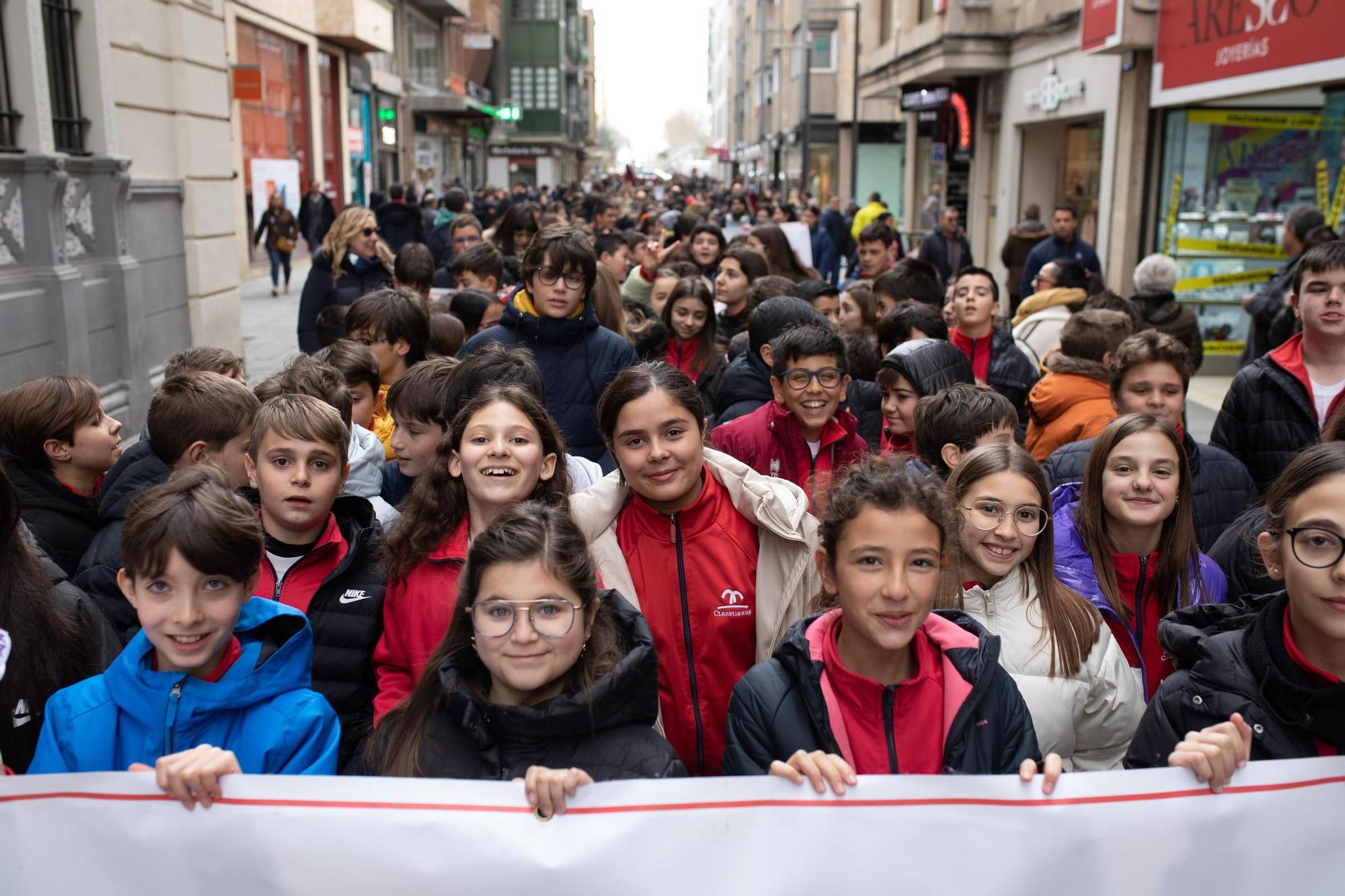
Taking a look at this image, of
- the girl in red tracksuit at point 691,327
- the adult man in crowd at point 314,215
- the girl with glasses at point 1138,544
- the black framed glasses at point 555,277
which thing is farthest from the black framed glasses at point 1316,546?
the adult man in crowd at point 314,215

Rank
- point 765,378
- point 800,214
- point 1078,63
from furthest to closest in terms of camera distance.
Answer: point 800,214 < point 1078,63 < point 765,378

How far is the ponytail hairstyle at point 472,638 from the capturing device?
261cm

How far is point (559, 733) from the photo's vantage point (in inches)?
98.2

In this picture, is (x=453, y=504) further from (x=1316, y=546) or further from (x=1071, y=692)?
(x=1316, y=546)

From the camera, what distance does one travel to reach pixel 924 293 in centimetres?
756

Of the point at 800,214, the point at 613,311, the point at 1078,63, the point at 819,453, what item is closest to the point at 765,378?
the point at 819,453

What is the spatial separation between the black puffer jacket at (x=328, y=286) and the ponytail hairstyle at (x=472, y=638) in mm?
5569

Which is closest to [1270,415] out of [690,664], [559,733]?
[690,664]

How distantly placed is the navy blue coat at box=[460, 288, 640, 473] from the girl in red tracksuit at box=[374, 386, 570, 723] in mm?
1954

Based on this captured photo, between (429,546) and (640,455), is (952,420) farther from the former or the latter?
(429,546)

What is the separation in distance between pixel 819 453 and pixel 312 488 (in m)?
2.02

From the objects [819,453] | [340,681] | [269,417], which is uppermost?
[269,417]

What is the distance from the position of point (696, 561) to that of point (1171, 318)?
19.9ft

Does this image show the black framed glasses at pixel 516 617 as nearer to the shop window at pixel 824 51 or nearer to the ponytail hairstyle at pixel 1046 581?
the ponytail hairstyle at pixel 1046 581
